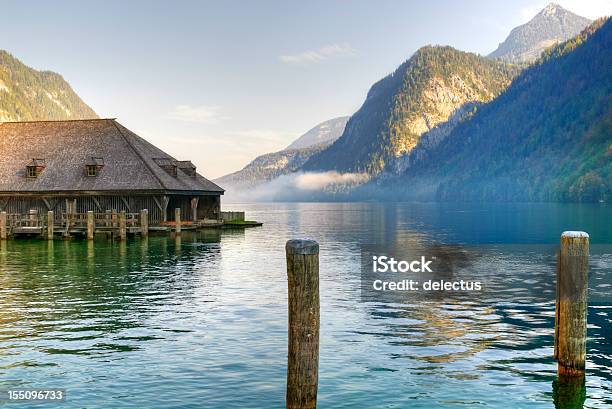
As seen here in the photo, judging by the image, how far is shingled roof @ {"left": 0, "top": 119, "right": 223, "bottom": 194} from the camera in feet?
193

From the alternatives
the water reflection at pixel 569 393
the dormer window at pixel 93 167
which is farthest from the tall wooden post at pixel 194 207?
the water reflection at pixel 569 393

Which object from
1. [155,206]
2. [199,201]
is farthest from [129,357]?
[199,201]

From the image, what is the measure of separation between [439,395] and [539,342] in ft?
17.1

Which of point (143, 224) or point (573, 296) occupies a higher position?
point (143, 224)

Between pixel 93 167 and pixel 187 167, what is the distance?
33.4 feet

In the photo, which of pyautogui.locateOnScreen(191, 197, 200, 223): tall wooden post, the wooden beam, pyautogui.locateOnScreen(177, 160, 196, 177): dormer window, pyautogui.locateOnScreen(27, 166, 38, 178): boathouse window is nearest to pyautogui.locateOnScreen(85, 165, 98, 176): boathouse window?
the wooden beam

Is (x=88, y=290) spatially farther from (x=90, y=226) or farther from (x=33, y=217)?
(x=33, y=217)

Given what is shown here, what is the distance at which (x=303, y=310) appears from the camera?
11.2 meters

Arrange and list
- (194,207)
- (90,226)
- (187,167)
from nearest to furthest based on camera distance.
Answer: (90,226)
(194,207)
(187,167)

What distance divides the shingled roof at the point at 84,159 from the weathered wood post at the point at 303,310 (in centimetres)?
4791

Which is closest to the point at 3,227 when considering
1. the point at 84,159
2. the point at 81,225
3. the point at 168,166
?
the point at 81,225

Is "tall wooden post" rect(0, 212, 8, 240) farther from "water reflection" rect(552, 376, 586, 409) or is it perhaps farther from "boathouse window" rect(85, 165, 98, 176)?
"water reflection" rect(552, 376, 586, 409)

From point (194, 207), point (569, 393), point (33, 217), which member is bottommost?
point (569, 393)

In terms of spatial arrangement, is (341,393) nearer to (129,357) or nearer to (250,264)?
(129,357)
